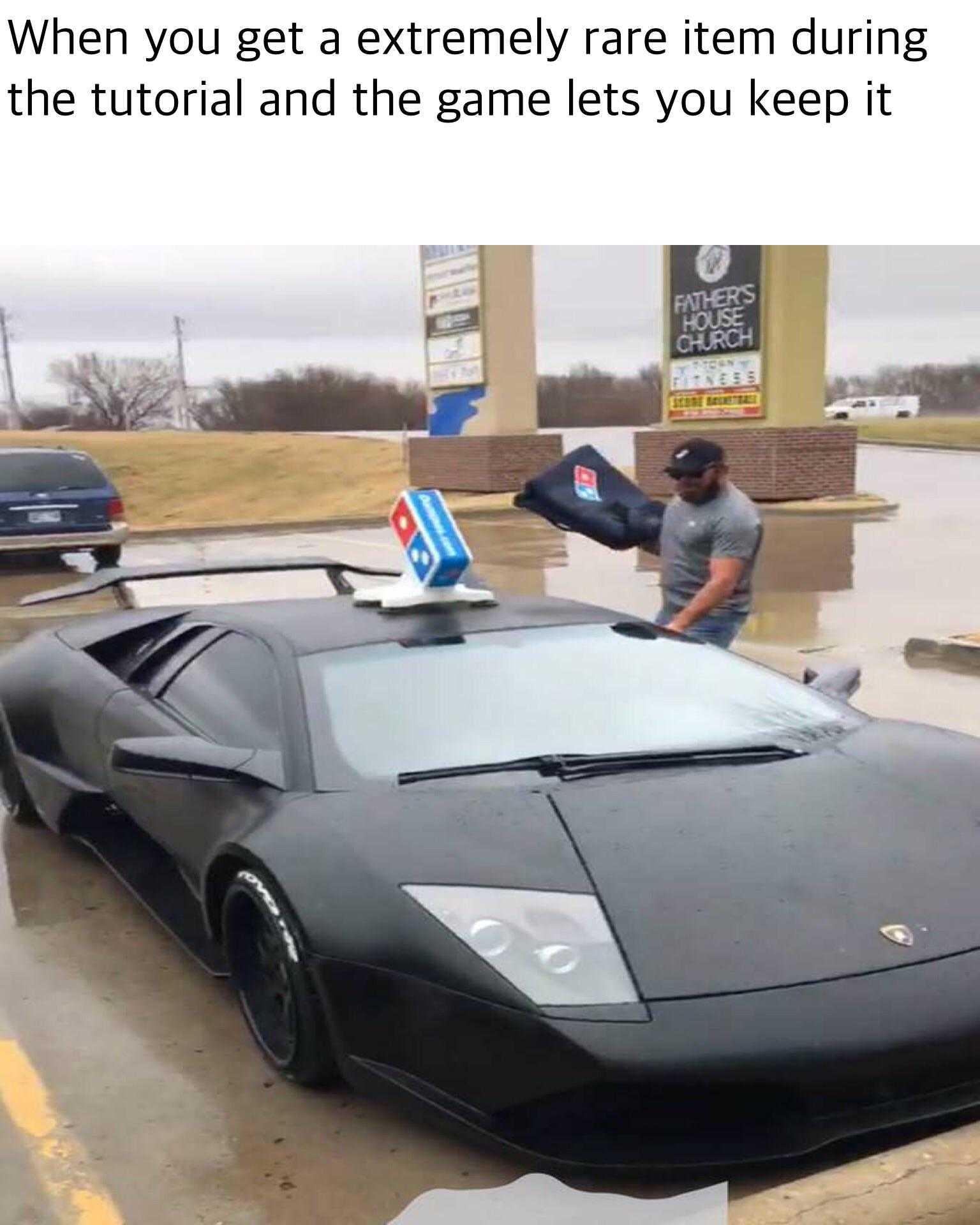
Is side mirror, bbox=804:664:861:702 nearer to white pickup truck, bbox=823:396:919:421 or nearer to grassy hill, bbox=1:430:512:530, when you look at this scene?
grassy hill, bbox=1:430:512:530

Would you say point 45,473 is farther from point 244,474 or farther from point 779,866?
point 244,474

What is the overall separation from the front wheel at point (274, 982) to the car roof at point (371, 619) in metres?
0.79

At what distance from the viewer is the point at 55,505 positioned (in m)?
13.9

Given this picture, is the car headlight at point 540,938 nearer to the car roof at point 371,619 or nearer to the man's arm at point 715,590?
the car roof at point 371,619

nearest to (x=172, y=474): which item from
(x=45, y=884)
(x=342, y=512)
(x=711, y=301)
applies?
(x=342, y=512)

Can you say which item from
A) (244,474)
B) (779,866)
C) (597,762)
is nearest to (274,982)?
(597,762)

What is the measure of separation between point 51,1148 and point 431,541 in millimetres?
2061

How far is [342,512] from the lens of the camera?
26266 millimetres

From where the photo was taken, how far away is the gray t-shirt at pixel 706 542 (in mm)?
5277

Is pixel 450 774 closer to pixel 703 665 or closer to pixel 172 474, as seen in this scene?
pixel 703 665

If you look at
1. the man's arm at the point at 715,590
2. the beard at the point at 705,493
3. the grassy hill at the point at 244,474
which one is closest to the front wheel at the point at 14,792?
the man's arm at the point at 715,590

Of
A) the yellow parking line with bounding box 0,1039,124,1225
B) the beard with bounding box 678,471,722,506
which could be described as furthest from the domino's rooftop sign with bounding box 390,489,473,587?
the yellow parking line with bounding box 0,1039,124,1225

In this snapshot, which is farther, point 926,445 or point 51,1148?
point 926,445

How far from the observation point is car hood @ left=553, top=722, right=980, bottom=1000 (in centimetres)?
249
